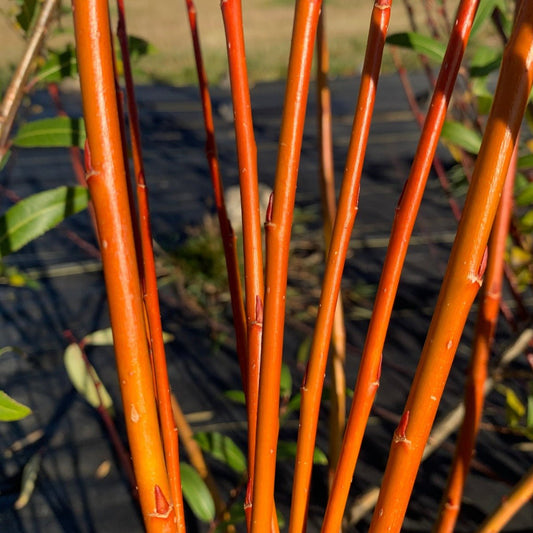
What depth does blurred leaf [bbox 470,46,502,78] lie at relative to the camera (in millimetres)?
833

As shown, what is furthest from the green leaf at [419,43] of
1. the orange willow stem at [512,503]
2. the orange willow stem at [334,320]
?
the orange willow stem at [512,503]

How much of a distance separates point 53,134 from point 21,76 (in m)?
0.17

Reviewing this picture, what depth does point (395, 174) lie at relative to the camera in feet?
12.3

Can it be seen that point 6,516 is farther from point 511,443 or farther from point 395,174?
point 395,174

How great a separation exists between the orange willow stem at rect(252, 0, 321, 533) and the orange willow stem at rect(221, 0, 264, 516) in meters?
0.03

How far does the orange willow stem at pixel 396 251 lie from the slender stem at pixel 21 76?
32 centimetres

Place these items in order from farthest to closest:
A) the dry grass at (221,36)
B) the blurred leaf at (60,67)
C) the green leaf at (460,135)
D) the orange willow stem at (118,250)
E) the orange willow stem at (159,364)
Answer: the dry grass at (221,36)
the green leaf at (460,135)
the blurred leaf at (60,67)
the orange willow stem at (159,364)
the orange willow stem at (118,250)

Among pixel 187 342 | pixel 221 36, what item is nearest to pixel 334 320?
pixel 187 342

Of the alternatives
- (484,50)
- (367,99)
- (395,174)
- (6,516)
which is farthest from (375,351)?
(395,174)

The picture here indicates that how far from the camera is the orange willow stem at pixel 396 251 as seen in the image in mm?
381

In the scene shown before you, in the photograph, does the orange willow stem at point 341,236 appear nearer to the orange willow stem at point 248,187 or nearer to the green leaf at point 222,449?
the orange willow stem at point 248,187

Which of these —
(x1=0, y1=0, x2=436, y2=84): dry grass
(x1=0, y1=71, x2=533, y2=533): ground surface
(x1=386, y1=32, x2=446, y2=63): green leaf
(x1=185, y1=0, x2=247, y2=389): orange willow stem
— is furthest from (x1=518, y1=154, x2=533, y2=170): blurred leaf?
(x1=0, y1=0, x2=436, y2=84): dry grass

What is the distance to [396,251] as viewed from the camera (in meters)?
0.40

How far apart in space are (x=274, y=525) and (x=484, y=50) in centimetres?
72
